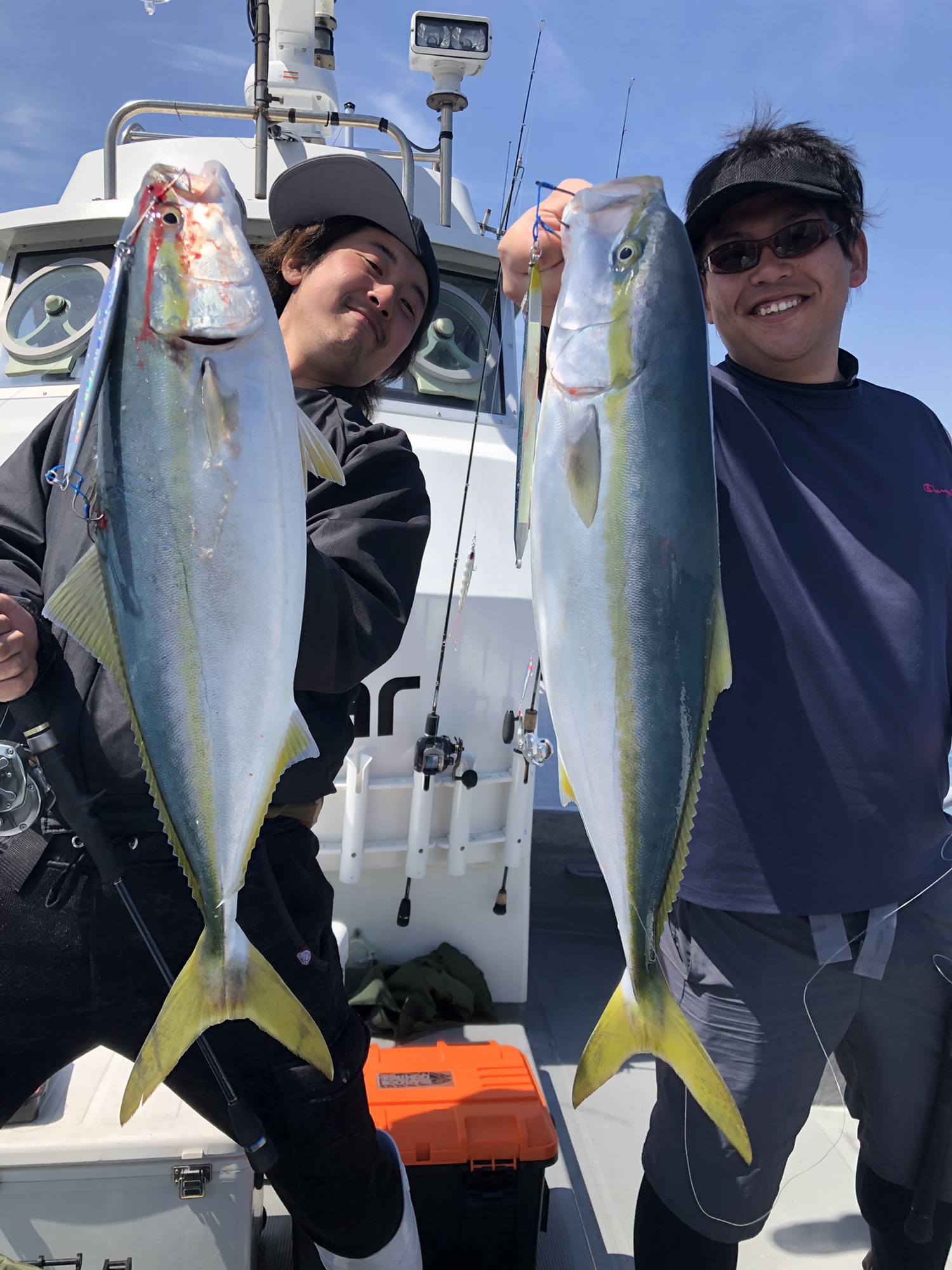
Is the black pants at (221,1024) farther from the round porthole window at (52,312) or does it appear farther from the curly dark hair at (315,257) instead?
the round porthole window at (52,312)

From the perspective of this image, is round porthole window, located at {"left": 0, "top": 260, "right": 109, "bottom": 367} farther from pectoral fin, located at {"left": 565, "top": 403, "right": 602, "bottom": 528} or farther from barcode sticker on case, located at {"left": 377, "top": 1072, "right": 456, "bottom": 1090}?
pectoral fin, located at {"left": 565, "top": 403, "right": 602, "bottom": 528}

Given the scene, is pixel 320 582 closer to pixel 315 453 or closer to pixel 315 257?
pixel 315 453

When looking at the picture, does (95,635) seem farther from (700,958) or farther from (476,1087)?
(476,1087)

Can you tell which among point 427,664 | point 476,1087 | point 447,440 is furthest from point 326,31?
point 476,1087

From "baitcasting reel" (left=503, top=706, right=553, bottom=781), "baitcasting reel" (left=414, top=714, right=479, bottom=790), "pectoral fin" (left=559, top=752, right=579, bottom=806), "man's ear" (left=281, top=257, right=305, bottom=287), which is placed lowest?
"baitcasting reel" (left=414, top=714, right=479, bottom=790)

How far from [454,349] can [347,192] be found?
2.73 metres

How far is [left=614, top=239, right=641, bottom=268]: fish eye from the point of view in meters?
1.15

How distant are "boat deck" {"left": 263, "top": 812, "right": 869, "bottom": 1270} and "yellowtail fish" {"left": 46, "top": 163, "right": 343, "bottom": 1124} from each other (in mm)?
2163

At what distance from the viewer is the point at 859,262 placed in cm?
198

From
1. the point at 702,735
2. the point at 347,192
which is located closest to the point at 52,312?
the point at 347,192

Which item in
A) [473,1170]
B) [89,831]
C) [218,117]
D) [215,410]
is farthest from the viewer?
[218,117]

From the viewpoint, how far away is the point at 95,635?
114 centimetres

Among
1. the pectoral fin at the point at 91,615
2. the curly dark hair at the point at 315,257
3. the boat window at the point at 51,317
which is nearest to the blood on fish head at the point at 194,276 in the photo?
the pectoral fin at the point at 91,615

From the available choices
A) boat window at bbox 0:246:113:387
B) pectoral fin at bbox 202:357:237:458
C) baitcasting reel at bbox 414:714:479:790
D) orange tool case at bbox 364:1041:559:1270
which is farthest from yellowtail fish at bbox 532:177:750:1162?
boat window at bbox 0:246:113:387
